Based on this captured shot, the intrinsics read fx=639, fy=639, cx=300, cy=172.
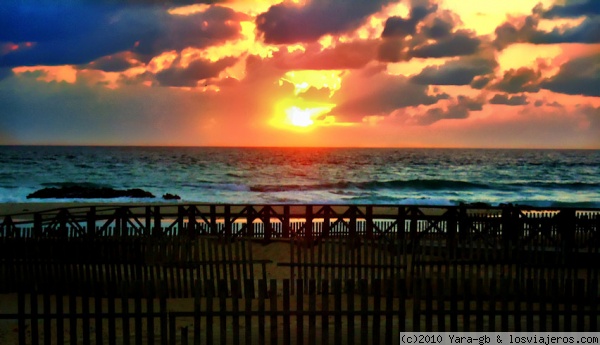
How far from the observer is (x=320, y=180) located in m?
82.1

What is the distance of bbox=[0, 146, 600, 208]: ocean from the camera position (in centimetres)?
6494

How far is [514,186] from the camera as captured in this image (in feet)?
257

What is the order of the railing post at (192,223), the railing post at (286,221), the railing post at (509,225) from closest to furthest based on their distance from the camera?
the railing post at (509,225)
the railing post at (192,223)
the railing post at (286,221)

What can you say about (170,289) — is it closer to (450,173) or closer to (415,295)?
(415,295)

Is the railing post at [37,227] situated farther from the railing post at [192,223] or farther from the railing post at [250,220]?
the railing post at [250,220]

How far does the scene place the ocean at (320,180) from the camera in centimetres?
6494

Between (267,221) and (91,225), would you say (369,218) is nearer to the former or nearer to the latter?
(267,221)

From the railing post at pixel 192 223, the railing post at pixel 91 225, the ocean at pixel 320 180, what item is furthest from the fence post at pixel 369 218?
the ocean at pixel 320 180

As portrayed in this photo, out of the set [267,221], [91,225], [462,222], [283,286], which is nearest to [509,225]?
[462,222]

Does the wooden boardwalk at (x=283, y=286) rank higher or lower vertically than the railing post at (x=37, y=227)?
lower

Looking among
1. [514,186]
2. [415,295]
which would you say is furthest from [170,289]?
[514,186]

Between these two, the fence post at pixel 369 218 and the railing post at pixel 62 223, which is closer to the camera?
the railing post at pixel 62 223

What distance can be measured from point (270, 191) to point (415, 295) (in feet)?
205

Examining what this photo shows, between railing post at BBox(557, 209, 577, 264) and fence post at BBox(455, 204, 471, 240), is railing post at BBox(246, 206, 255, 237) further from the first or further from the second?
railing post at BBox(557, 209, 577, 264)
